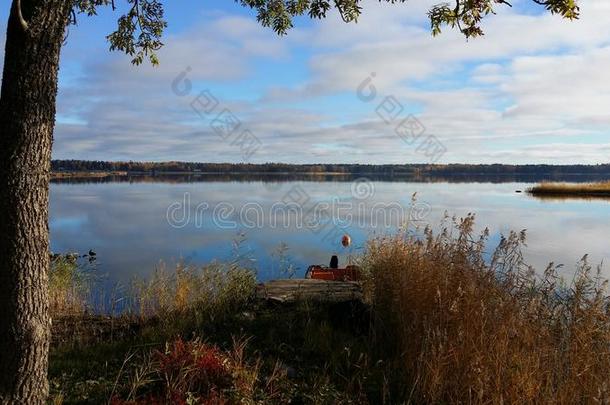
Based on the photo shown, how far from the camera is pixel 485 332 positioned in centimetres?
500

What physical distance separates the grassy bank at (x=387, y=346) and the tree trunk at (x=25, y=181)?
0.57 m

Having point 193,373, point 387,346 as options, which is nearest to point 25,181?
point 193,373

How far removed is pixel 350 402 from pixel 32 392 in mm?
2571

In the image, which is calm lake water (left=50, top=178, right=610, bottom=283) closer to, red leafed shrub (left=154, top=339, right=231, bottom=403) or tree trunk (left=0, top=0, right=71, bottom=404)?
red leafed shrub (left=154, top=339, right=231, bottom=403)

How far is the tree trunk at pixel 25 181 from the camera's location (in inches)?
143

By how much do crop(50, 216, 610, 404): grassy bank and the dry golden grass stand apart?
0.02 meters

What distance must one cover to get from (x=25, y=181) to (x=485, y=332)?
4288 mm

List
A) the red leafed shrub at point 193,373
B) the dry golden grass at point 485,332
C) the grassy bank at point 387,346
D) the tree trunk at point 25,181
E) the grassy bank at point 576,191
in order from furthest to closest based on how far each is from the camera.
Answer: the grassy bank at point 576,191, the dry golden grass at point 485,332, the grassy bank at point 387,346, the red leafed shrub at point 193,373, the tree trunk at point 25,181

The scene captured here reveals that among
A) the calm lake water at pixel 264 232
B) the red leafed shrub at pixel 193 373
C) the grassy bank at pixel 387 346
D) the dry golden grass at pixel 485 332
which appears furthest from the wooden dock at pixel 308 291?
the calm lake water at pixel 264 232

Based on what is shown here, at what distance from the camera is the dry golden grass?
445 centimetres

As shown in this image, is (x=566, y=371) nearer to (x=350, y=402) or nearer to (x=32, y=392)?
(x=350, y=402)

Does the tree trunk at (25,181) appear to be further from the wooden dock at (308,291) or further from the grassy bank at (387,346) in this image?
the wooden dock at (308,291)

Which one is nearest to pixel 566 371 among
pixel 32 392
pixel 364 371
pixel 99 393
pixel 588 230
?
pixel 364 371

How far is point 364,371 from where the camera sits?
5.17 meters
